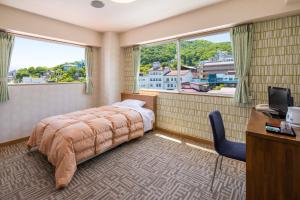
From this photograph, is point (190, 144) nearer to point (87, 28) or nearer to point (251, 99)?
point (251, 99)

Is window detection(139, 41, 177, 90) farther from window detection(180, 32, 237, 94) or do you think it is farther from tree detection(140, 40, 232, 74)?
window detection(180, 32, 237, 94)

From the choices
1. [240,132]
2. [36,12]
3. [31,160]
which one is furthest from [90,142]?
[36,12]

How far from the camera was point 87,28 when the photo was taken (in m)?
4.19

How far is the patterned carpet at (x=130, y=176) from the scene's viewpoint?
191 cm

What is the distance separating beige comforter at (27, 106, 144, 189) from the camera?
211 centimetres

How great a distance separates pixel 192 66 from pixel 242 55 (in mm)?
1006

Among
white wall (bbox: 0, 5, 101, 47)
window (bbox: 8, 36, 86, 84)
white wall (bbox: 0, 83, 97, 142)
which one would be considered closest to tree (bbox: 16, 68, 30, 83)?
window (bbox: 8, 36, 86, 84)

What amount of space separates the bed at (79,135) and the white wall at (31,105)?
2.63 ft

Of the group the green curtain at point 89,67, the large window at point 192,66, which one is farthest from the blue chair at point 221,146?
the green curtain at point 89,67

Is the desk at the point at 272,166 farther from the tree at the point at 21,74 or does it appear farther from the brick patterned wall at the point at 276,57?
the tree at the point at 21,74

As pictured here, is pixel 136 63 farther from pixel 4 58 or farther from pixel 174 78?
pixel 4 58

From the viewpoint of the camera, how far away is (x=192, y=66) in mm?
3557

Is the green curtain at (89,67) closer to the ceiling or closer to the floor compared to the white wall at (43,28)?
closer to the floor

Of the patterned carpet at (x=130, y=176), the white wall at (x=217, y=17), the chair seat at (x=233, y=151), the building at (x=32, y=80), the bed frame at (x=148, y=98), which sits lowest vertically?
the patterned carpet at (x=130, y=176)
